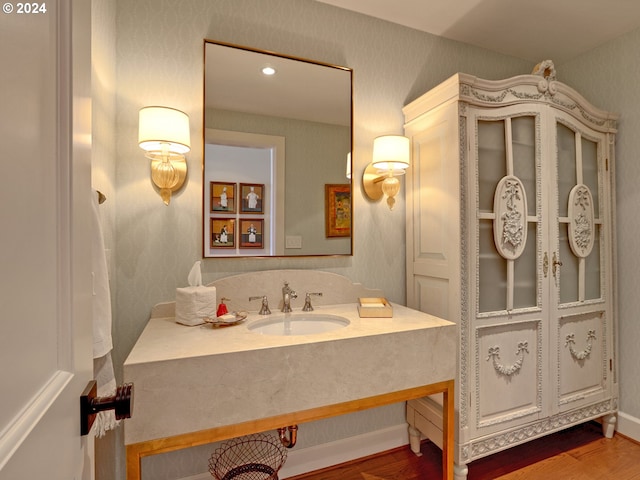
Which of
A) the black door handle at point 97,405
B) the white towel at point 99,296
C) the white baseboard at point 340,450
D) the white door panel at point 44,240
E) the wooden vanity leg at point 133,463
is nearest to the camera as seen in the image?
the white door panel at point 44,240

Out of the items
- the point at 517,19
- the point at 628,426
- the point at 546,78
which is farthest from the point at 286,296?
the point at 628,426

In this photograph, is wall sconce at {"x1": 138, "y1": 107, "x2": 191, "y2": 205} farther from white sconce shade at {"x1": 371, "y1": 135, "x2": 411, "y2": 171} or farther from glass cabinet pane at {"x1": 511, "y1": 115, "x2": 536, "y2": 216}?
glass cabinet pane at {"x1": 511, "y1": 115, "x2": 536, "y2": 216}

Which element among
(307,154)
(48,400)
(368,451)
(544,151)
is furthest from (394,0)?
(368,451)

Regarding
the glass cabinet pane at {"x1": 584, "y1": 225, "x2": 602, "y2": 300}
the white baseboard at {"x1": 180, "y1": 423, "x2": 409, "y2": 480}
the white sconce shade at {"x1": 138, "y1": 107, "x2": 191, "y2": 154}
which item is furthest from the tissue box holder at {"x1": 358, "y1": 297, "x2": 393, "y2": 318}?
the glass cabinet pane at {"x1": 584, "y1": 225, "x2": 602, "y2": 300}

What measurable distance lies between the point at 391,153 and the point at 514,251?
84 centimetres

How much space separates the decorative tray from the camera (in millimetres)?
1439

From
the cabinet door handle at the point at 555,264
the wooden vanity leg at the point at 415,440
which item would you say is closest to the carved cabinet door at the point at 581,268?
the cabinet door handle at the point at 555,264

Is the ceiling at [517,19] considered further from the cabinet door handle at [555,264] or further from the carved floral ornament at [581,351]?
the carved floral ornament at [581,351]

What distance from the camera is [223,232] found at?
1757mm

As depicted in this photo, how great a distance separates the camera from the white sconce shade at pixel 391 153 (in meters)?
1.90

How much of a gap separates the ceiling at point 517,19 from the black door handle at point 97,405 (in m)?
2.17

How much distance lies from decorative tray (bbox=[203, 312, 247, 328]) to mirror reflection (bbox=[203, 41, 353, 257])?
1.19 ft

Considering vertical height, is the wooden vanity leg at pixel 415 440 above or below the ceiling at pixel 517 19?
below

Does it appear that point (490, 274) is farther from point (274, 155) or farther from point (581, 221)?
point (274, 155)
